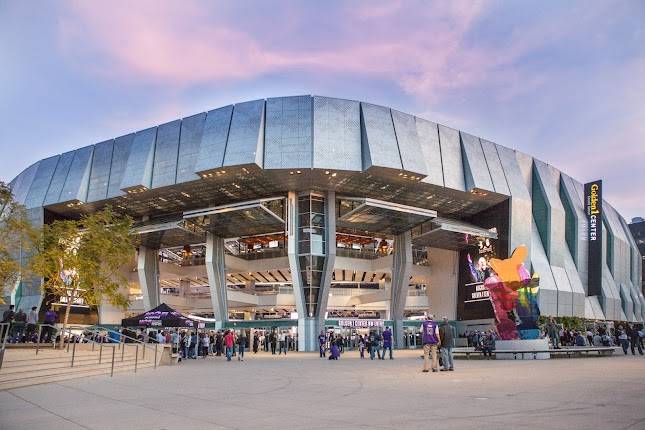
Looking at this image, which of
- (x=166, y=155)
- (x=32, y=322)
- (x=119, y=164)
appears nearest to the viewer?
(x=32, y=322)

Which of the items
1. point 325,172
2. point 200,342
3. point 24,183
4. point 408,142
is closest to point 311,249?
point 325,172

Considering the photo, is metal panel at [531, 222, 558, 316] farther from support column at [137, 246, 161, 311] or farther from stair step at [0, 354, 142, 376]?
stair step at [0, 354, 142, 376]

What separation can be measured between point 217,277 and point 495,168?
27720 millimetres

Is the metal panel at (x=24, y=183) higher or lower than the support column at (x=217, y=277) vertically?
higher

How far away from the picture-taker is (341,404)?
9.91 m

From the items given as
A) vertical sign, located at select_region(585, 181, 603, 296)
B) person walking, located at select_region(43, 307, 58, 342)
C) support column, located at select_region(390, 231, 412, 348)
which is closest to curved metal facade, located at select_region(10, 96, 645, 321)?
vertical sign, located at select_region(585, 181, 603, 296)

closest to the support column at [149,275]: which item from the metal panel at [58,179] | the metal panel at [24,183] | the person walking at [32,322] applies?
the metal panel at [58,179]

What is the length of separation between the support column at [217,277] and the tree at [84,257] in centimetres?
2340

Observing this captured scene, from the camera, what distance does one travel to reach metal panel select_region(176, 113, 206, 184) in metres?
45.0

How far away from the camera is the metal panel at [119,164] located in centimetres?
4968

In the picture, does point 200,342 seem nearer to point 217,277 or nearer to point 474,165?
point 217,277

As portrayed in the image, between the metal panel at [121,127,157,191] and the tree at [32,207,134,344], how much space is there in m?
17.5

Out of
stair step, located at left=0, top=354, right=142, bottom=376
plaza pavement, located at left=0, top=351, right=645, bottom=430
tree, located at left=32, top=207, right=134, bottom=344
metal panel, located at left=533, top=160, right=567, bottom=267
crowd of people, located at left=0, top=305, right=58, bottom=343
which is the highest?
metal panel, located at left=533, top=160, right=567, bottom=267

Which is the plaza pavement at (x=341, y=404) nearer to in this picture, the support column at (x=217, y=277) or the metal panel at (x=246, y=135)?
the metal panel at (x=246, y=135)
